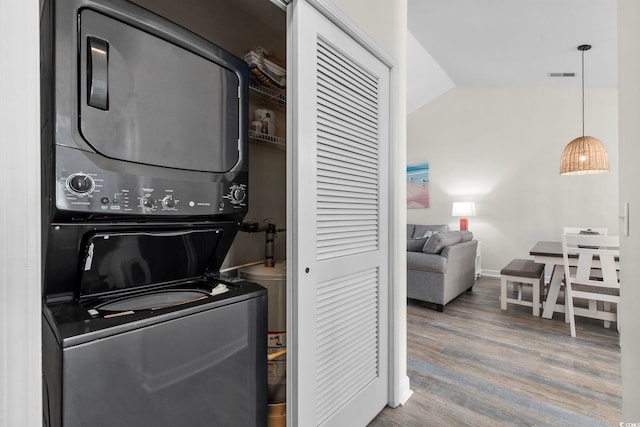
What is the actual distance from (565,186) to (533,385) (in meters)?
4.00

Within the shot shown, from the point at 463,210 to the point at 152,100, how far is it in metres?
5.48

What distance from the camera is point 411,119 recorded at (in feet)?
20.9

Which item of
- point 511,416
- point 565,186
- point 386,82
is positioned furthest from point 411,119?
point 511,416

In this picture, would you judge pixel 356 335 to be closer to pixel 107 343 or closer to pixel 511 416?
pixel 511 416

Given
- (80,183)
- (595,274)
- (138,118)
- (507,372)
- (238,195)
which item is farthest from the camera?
(595,274)

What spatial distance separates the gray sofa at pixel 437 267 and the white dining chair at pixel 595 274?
3.40 feet

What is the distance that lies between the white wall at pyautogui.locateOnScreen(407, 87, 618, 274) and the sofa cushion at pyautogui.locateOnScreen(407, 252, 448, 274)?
2.53m

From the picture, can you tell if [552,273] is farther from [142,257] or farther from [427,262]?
[142,257]

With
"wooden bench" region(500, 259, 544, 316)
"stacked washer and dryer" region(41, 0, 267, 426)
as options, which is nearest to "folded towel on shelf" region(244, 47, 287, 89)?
"stacked washer and dryer" region(41, 0, 267, 426)

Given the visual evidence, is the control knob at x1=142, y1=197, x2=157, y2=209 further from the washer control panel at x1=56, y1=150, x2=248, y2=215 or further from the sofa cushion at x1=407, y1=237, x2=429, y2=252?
the sofa cushion at x1=407, y1=237, x2=429, y2=252

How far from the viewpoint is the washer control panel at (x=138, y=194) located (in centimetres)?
80

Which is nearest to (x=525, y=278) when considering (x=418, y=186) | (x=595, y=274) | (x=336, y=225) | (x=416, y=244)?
(x=595, y=274)

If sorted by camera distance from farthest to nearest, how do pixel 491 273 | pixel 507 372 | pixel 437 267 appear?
1. pixel 491 273
2. pixel 437 267
3. pixel 507 372

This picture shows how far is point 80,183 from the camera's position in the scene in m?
0.81
